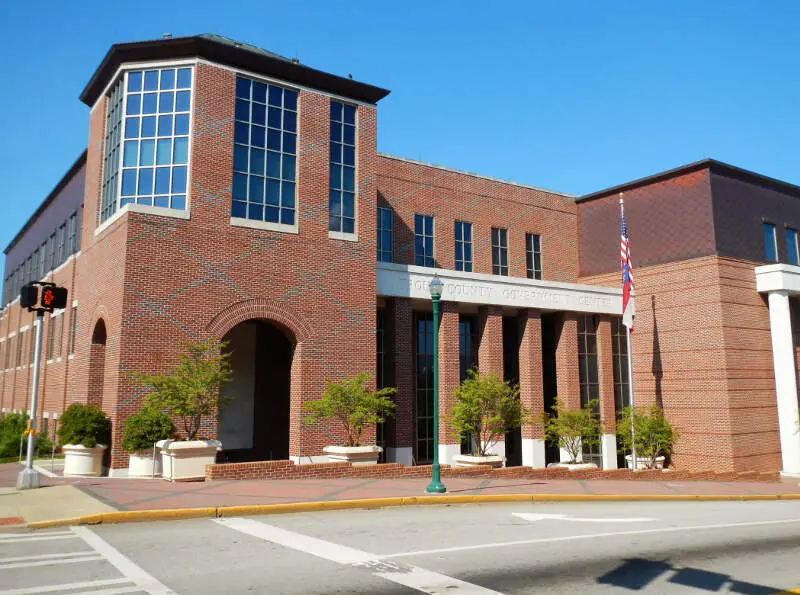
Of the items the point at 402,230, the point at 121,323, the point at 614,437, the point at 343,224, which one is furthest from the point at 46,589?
the point at 614,437

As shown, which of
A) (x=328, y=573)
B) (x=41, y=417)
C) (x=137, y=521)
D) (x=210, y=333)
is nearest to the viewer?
(x=328, y=573)

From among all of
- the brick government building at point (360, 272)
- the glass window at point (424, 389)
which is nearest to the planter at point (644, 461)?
the brick government building at point (360, 272)

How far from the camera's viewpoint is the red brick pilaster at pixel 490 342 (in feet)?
89.4

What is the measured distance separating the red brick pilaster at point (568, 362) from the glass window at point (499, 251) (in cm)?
397

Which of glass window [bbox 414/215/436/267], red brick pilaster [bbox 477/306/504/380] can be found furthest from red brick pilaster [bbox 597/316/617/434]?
glass window [bbox 414/215/436/267]

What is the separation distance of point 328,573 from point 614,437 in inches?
977

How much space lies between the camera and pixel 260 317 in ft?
68.5

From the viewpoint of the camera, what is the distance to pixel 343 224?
76.4 ft

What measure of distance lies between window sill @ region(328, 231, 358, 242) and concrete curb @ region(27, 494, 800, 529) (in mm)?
10573

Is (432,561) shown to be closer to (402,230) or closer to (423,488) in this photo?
(423,488)

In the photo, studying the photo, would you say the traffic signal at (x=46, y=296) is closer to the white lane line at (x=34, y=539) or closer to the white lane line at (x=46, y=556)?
the white lane line at (x=34, y=539)

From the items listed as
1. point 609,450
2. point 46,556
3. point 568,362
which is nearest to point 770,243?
point 568,362

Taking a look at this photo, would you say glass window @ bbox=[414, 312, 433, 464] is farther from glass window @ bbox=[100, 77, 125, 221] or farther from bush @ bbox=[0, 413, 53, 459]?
bush @ bbox=[0, 413, 53, 459]

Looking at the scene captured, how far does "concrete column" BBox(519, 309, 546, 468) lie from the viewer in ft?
90.7
